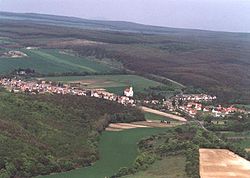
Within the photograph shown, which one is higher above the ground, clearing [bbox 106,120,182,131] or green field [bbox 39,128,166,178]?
green field [bbox 39,128,166,178]

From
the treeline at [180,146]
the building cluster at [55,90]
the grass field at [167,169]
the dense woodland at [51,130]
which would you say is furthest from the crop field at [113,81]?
the grass field at [167,169]

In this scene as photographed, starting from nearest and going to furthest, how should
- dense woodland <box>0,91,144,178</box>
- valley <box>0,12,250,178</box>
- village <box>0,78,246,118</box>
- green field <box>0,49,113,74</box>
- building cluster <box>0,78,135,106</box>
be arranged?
dense woodland <box>0,91,144,178</box>
valley <box>0,12,250,178</box>
village <box>0,78,246,118</box>
building cluster <box>0,78,135,106</box>
green field <box>0,49,113,74</box>

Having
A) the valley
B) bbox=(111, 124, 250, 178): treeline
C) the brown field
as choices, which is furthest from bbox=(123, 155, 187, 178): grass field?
the brown field

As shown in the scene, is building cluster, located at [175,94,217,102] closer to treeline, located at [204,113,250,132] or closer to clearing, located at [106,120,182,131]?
treeline, located at [204,113,250,132]

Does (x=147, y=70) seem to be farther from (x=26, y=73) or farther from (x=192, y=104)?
(x=192, y=104)

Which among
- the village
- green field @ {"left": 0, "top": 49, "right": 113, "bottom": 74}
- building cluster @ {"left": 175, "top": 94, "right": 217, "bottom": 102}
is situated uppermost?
the village

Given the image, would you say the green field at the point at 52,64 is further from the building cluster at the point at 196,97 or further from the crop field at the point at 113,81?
the building cluster at the point at 196,97

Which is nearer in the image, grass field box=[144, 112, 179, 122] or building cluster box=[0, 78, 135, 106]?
grass field box=[144, 112, 179, 122]

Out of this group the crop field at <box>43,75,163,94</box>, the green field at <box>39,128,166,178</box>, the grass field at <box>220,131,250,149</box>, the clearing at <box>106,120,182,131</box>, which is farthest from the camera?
the crop field at <box>43,75,163,94</box>
